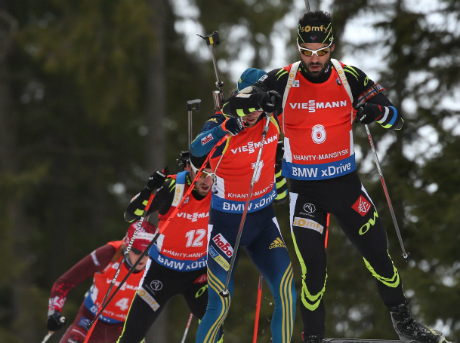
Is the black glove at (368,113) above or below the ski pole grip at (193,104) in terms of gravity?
below

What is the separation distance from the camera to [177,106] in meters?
17.1

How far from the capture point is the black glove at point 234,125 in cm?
484

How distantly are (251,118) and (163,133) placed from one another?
436 inches

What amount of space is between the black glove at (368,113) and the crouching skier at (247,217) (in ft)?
3.01

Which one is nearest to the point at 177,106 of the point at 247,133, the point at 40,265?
the point at 40,265

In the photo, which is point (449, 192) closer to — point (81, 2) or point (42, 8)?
point (81, 2)

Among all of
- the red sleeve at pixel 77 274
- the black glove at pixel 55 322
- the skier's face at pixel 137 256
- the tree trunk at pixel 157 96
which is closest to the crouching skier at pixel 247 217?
the skier's face at pixel 137 256

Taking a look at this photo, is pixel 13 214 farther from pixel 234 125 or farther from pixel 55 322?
pixel 234 125

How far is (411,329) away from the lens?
4652 mm

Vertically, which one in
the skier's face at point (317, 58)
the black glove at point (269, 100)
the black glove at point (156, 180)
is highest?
the skier's face at point (317, 58)

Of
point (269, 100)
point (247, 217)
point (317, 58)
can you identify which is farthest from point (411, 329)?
point (317, 58)

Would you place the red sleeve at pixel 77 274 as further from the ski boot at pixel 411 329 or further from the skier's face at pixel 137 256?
the ski boot at pixel 411 329

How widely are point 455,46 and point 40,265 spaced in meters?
14.2

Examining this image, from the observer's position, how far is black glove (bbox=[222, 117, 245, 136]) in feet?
15.9
